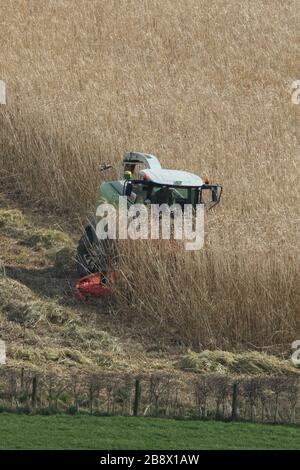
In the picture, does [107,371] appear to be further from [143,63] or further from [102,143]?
[143,63]

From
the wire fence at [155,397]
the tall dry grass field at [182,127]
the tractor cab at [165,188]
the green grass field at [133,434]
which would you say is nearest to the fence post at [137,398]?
the wire fence at [155,397]

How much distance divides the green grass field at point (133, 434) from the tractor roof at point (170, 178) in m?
4.97

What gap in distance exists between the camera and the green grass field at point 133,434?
8.01 metres

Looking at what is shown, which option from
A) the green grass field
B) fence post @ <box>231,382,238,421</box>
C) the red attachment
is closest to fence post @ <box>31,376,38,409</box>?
the green grass field

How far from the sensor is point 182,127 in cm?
1908

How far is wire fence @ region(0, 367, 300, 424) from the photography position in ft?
29.9

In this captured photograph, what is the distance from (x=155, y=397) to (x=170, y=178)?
469 centimetres

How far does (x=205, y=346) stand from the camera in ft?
40.7

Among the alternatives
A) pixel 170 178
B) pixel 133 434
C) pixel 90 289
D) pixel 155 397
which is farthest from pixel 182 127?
pixel 133 434

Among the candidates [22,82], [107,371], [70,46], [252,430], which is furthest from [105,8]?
[252,430]

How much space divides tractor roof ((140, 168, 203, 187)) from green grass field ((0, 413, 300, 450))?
497 centimetres

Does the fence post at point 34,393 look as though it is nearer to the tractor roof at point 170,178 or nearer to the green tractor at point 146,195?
the green tractor at point 146,195

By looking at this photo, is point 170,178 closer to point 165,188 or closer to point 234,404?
point 165,188
